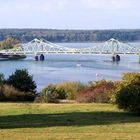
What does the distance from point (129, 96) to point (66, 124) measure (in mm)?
5564

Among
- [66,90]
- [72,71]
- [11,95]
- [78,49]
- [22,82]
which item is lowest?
[72,71]

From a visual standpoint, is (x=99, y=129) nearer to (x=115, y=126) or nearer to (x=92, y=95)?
(x=115, y=126)

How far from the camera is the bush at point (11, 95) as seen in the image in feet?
90.0

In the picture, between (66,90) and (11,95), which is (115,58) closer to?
(66,90)

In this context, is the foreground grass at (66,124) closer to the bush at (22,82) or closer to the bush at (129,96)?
the bush at (129,96)

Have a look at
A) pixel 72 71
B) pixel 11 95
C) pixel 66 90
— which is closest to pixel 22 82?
pixel 66 90

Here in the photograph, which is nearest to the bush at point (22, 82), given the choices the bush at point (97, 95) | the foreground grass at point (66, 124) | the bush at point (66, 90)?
the bush at point (66, 90)

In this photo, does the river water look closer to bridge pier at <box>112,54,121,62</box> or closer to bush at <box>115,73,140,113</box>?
bridge pier at <box>112,54,121,62</box>

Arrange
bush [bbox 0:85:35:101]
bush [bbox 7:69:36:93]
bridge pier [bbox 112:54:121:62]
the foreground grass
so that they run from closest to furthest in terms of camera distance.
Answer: the foreground grass < bush [bbox 0:85:35:101] < bush [bbox 7:69:36:93] < bridge pier [bbox 112:54:121:62]

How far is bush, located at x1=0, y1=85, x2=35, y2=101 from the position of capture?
2742 centimetres

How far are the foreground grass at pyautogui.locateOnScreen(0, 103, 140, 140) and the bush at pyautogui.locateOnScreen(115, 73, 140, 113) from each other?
0.42m

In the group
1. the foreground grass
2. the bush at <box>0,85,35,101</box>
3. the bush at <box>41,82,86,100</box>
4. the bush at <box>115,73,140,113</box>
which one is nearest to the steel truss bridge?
the bush at <box>41,82,86,100</box>

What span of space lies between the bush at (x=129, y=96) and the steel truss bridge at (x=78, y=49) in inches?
4278

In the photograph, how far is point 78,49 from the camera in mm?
138875
